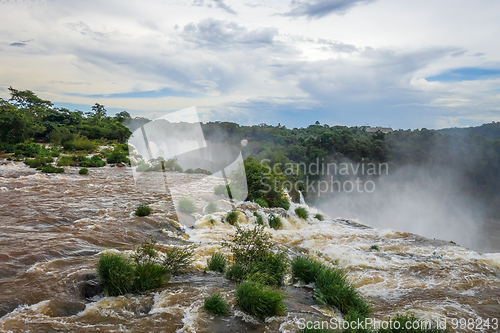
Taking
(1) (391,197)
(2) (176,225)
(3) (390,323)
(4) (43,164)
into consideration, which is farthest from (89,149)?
(1) (391,197)

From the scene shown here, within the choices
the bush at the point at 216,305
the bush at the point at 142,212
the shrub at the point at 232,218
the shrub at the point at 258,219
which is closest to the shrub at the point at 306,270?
the bush at the point at 216,305

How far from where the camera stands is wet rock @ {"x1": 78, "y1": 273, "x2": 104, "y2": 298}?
591cm

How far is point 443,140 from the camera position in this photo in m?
71.0

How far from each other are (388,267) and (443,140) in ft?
235

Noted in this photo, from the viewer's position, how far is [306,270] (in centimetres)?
755

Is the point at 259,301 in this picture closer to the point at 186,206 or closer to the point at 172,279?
the point at 172,279

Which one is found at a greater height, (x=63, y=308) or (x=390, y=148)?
(x=390, y=148)

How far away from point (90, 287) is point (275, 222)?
11.6 m

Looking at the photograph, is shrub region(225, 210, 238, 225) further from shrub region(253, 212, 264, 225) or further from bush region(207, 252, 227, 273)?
bush region(207, 252, 227, 273)

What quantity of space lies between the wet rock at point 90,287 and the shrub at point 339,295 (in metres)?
4.24

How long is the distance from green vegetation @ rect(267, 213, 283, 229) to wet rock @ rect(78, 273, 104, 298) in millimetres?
11176

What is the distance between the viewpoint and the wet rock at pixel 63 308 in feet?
16.9

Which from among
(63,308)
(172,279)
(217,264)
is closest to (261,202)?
(217,264)

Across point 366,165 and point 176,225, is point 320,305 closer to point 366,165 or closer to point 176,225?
→ point 176,225
